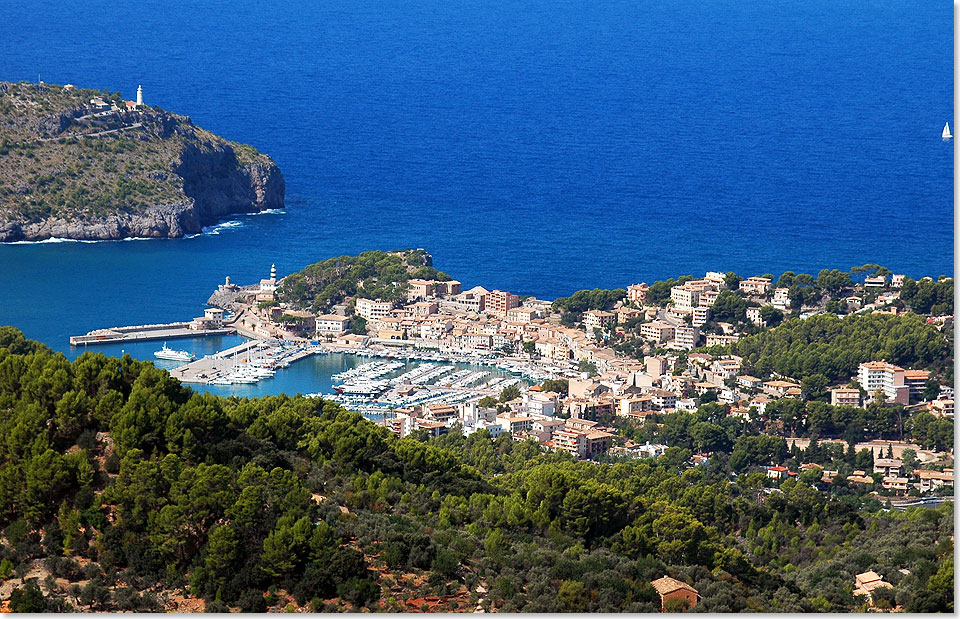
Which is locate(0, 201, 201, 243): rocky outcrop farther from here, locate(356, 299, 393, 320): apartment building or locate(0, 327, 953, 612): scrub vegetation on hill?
locate(0, 327, 953, 612): scrub vegetation on hill

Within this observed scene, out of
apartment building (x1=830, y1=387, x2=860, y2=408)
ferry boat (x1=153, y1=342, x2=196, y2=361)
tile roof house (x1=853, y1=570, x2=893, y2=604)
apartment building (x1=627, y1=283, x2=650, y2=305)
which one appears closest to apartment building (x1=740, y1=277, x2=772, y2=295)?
apartment building (x1=627, y1=283, x2=650, y2=305)

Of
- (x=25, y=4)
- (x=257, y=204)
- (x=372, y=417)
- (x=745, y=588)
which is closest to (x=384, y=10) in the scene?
(x=25, y=4)

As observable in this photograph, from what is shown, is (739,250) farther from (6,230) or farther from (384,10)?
(384,10)

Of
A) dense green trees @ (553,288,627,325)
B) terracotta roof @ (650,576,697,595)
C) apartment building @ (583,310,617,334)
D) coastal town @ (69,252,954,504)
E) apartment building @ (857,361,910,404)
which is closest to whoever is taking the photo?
terracotta roof @ (650,576,697,595)

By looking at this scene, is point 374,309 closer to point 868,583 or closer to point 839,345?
point 839,345

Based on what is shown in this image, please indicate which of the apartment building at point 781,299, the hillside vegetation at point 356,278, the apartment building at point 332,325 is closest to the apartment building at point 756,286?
the apartment building at point 781,299

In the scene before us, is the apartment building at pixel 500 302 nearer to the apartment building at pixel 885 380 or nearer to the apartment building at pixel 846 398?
the apartment building at pixel 885 380

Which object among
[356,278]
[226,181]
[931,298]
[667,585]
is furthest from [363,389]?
[226,181]
